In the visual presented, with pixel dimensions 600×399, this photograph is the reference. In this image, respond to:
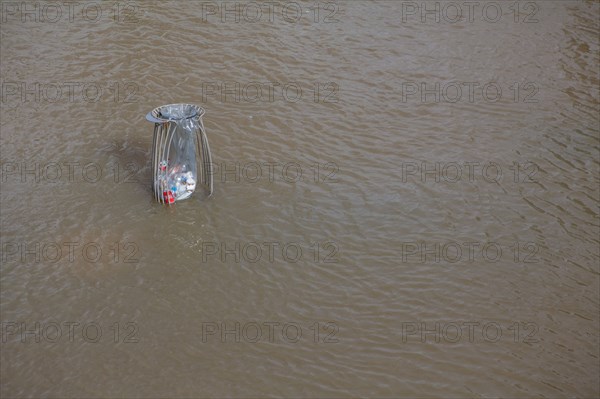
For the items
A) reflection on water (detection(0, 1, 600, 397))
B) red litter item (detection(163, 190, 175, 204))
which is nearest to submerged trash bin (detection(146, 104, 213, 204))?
red litter item (detection(163, 190, 175, 204))

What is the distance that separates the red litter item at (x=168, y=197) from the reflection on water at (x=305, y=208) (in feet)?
0.25

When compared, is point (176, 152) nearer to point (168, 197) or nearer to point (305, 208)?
point (168, 197)

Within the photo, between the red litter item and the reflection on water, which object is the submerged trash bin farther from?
the reflection on water

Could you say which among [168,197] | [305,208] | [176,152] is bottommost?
[305,208]

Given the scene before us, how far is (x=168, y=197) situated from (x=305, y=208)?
4.25 ft

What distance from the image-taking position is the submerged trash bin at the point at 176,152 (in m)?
6.34

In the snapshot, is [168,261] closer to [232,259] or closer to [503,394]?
[232,259]

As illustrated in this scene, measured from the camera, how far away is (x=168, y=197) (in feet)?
21.2

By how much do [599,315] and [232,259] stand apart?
3.06m

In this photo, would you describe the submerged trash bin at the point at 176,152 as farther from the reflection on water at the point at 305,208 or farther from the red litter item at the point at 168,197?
the reflection on water at the point at 305,208

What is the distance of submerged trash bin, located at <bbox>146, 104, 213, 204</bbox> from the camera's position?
20.8 ft

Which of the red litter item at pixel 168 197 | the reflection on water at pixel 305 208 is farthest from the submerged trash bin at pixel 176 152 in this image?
the reflection on water at pixel 305 208

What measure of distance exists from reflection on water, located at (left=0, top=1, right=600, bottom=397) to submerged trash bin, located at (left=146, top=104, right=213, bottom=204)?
175 mm

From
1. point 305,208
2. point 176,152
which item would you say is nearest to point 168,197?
point 176,152
